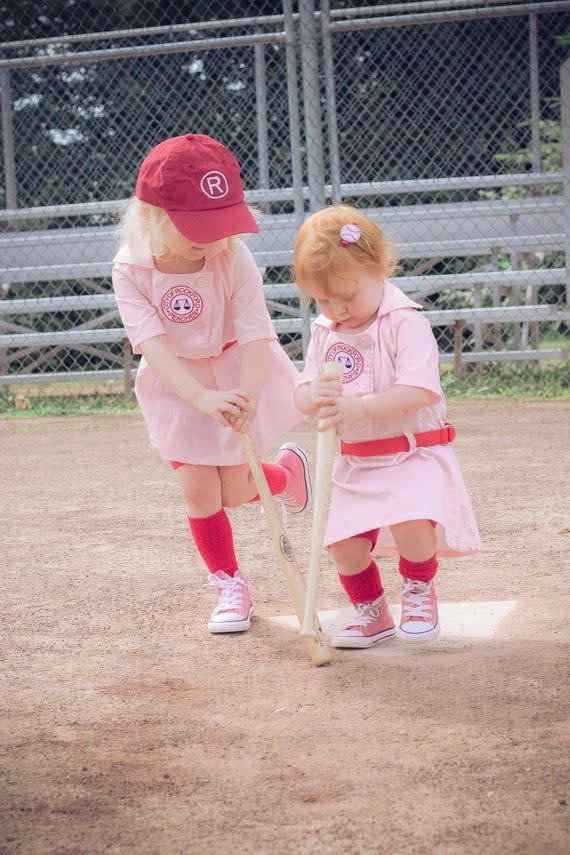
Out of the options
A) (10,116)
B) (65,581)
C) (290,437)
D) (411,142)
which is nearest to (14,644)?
(65,581)

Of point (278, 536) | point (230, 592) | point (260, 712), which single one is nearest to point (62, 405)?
point (230, 592)

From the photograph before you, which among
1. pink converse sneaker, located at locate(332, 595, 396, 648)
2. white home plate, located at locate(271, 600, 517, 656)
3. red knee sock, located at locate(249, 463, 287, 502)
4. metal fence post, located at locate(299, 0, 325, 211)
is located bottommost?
white home plate, located at locate(271, 600, 517, 656)

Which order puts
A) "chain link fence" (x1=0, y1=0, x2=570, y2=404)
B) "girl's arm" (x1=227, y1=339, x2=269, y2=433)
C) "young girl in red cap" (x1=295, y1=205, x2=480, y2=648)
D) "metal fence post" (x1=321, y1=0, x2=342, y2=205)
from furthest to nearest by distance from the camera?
1. "chain link fence" (x1=0, y1=0, x2=570, y2=404)
2. "metal fence post" (x1=321, y1=0, x2=342, y2=205)
3. "girl's arm" (x1=227, y1=339, x2=269, y2=433)
4. "young girl in red cap" (x1=295, y1=205, x2=480, y2=648)

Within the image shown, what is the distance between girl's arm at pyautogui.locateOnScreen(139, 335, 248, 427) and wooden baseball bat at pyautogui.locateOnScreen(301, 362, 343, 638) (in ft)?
0.80

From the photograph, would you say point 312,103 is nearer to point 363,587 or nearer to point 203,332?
point 203,332

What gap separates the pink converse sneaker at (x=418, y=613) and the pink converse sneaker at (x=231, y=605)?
1.29 feet

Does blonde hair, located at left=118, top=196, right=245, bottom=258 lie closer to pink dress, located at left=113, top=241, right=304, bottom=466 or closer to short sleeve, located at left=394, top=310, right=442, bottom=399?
pink dress, located at left=113, top=241, right=304, bottom=466

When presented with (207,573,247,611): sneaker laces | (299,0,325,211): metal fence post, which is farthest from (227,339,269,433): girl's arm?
(299,0,325,211): metal fence post

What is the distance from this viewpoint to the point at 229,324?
2902 mm

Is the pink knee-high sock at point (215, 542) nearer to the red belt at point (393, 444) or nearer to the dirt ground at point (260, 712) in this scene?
the dirt ground at point (260, 712)

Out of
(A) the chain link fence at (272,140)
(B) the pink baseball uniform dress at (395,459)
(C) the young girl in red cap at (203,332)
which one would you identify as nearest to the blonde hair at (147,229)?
(C) the young girl in red cap at (203,332)

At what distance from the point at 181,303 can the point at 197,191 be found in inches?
12.3

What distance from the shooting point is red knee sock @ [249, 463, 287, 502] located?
3.19m

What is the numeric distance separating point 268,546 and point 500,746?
5.71 ft
